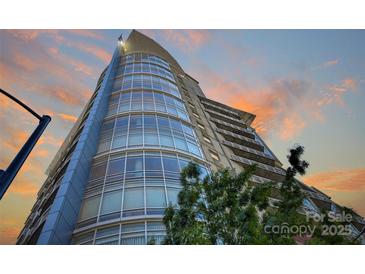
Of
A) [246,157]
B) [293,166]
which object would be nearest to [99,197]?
[293,166]

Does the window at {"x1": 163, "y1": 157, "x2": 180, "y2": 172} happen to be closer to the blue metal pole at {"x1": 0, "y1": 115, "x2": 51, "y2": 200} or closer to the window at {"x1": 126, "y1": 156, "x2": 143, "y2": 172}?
the window at {"x1": 126, "y1": 156, "x2": 143, "y2": 172}

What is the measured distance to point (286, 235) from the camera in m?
10.7

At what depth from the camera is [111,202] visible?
14.8 metres

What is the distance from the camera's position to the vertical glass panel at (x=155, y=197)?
14789 millimetres

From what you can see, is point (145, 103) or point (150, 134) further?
point (145, 103)

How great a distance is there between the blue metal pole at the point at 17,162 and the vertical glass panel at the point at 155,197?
9.96 metres

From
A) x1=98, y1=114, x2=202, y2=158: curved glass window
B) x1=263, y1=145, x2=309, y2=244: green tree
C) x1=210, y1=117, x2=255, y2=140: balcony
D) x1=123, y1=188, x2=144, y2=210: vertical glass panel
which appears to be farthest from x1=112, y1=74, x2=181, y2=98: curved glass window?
x1=263, y1=145, x2=309, y2=244: green tree

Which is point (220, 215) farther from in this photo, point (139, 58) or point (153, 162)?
point (139, 58)

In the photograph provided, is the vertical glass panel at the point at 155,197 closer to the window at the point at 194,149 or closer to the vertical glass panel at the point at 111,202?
the vertical glass panel at the point at 111,202

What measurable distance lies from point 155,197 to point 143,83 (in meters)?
14.0

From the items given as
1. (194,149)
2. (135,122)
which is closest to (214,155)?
(194,149)

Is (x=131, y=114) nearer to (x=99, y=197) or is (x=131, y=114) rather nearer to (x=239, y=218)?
(x=99, y=197)

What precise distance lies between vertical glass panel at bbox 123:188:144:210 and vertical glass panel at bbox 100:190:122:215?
0.28m

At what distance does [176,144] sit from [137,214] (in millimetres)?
6295
